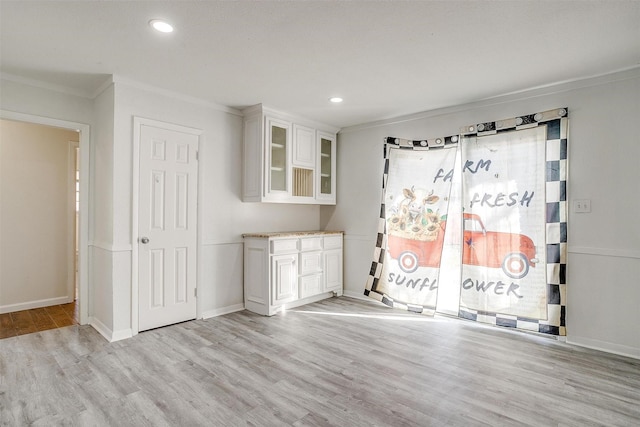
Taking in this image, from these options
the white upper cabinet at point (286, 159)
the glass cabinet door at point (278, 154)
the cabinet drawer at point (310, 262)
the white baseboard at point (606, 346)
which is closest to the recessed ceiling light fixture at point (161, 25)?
the white upper cabinet at point (286, 159)

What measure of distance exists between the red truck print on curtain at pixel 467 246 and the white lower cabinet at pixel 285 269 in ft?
3.10

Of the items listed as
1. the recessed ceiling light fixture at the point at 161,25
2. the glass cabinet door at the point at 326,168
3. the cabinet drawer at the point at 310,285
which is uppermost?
the recessed ceiling light fixture at the point at 161,25

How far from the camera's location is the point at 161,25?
225 centimetres

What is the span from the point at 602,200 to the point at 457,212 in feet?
4.24

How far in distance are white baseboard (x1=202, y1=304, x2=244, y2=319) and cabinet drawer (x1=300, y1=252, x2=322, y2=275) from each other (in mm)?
873

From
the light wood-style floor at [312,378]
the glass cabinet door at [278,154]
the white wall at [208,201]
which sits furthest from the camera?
the glass cabinet door at [278,154]

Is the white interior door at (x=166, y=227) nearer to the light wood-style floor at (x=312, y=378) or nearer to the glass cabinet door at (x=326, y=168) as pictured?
the light wood-style floor at (x=312, y=378)

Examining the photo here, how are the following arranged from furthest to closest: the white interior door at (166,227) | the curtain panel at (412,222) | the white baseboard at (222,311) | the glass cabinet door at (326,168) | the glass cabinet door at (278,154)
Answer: the glass cabinet door at (326,168) → the glass cabinet door at (278,154) → the curtain panel at (412,222) → the white baseboard at (222,311) → the white interior door at (166,227)

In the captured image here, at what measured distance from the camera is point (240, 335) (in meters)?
3.31

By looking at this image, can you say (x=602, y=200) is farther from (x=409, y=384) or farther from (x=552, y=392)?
(x=409, y=384)

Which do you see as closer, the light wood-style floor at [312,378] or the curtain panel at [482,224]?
the light wood-style floor at [312,378]

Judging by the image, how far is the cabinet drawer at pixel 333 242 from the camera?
466 cm

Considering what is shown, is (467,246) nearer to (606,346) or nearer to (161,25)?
(606,346)

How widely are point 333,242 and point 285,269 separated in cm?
96
